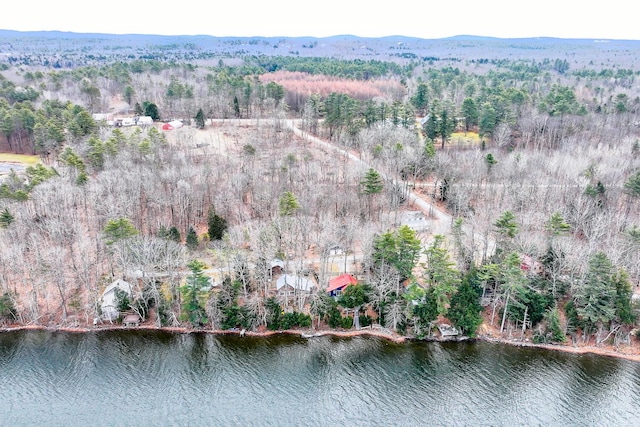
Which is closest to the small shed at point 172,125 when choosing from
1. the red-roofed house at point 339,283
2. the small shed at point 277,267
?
the small shed at point 277,267

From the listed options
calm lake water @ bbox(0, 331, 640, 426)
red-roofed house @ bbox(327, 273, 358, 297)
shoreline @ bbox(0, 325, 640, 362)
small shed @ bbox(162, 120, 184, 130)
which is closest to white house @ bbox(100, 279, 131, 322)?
shoreline @ bbox(0, 325, 640, 362)

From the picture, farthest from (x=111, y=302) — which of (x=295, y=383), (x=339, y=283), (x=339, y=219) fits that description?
(x=339, y=219)

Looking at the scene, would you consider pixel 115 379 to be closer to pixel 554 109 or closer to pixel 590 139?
pixel 590 139

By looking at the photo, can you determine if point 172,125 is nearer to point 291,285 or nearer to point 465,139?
point 465,139

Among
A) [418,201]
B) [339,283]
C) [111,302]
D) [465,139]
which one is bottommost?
[111,302]

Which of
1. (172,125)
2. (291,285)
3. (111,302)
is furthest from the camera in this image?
(172,125)

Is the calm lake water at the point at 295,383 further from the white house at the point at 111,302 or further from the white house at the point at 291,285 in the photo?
the white house at the point at 291,285

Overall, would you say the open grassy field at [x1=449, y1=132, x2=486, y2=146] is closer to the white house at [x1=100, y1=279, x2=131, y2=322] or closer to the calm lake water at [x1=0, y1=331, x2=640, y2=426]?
the calm lake water at [x1=0, y1=331, x2=640, y2=426]
